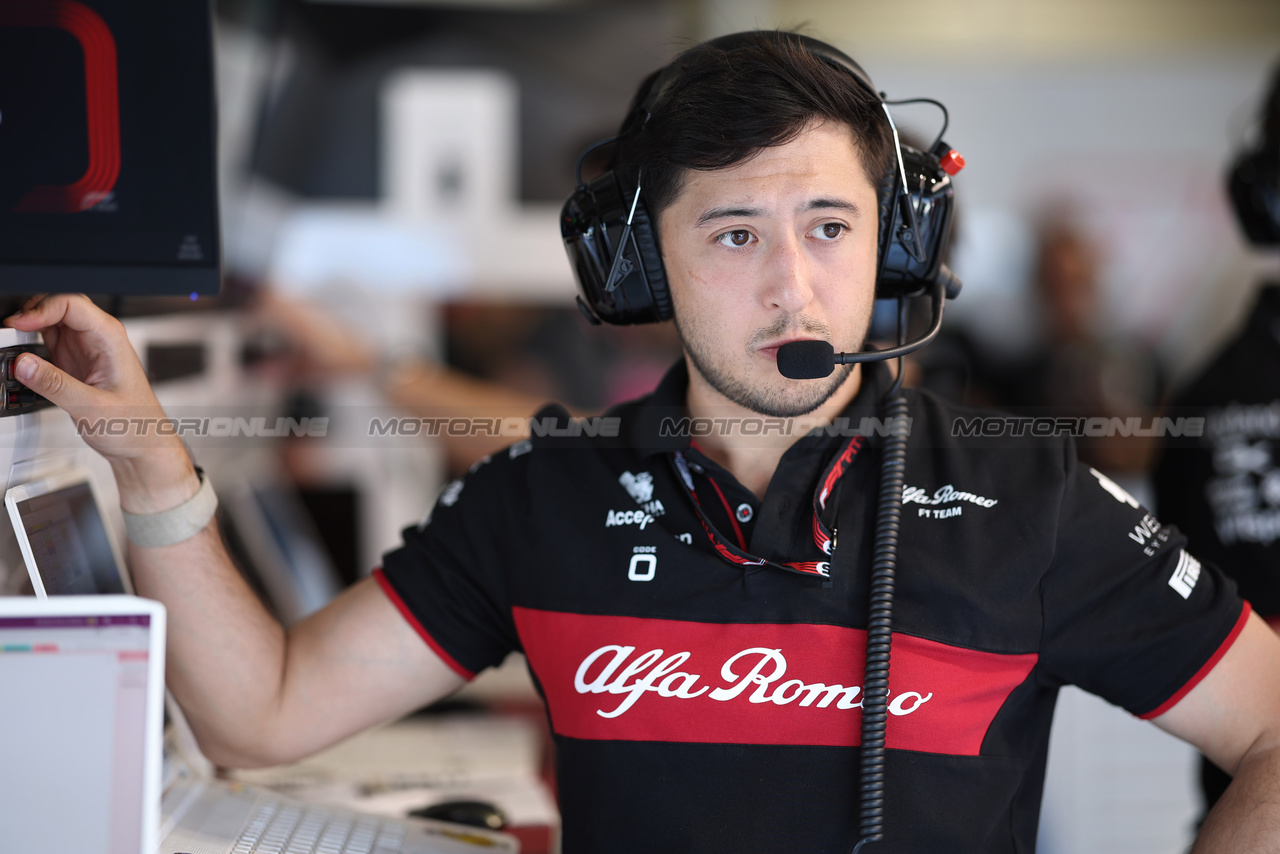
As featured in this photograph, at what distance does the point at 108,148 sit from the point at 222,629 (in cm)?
53

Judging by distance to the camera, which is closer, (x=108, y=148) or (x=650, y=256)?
(x=108, y=148)

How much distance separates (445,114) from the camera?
122 inches

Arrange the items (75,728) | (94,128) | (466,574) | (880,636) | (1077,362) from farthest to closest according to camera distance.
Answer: (1077,362)
(466,574)
(880,636)
(94,128)
(75,728)

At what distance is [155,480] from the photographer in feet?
3.47

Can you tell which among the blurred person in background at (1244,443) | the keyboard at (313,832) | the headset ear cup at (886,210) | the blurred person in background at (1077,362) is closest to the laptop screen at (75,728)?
the keyboard at (313,832)

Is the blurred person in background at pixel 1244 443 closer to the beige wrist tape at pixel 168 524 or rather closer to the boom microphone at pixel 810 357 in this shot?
the boom microphone at pixel 810 357

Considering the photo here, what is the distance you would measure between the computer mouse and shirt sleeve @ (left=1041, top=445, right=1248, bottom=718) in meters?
0.72

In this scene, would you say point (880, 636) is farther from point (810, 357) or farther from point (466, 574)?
point (466, 574)

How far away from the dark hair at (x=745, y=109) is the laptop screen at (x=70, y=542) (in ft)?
2.28

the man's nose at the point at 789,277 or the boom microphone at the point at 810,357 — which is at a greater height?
the man's nose at the point at 789,277

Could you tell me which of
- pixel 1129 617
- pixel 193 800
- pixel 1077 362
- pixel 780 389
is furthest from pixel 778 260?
pixel 1077 362

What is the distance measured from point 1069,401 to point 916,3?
1617mm

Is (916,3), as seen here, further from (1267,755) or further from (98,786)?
(98,786)

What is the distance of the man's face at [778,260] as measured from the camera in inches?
42.3
